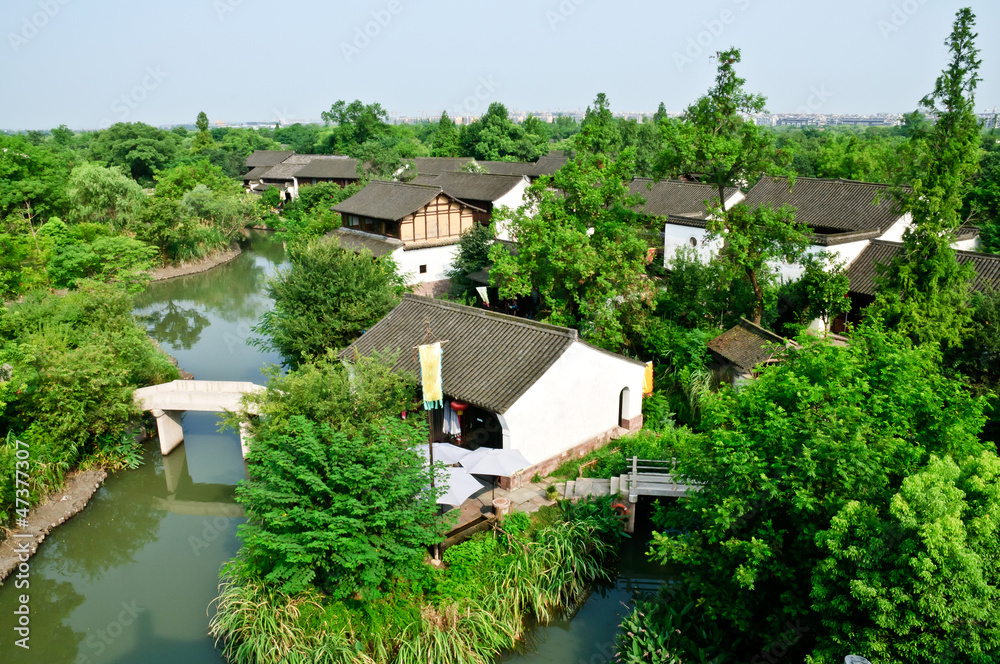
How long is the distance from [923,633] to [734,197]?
25.9 metres

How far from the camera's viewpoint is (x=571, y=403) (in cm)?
1566

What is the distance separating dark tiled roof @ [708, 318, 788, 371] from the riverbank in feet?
98.8

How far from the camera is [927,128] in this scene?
16.2m

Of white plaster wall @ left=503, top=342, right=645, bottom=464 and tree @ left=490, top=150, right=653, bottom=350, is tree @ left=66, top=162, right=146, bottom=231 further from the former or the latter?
white plaster wall @ left=503, top=342, right=645, bottom=464

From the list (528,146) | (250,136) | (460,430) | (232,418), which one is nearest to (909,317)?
(460,430)

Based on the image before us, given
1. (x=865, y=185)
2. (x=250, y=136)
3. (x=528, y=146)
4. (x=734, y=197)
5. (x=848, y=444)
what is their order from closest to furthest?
(x=848, y=444) → (x=865, y=185) → (x=734, y=197) → (x=528, y=146) → (x=250, y=136)

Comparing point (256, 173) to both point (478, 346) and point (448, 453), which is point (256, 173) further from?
point (448, 453)

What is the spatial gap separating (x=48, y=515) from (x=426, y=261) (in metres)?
18.6

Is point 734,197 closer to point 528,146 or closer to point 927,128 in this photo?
point 927,128

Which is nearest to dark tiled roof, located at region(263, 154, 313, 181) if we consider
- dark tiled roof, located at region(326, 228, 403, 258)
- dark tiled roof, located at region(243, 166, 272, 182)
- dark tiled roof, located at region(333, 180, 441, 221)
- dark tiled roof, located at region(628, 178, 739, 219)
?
dark tiled roof, located at region(243, 166, 272, 182)

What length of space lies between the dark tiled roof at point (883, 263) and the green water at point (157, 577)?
12054 mm

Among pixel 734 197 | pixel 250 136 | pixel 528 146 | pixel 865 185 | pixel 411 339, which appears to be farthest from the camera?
pixel 250 136

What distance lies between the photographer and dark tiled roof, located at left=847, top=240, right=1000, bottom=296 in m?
19.2

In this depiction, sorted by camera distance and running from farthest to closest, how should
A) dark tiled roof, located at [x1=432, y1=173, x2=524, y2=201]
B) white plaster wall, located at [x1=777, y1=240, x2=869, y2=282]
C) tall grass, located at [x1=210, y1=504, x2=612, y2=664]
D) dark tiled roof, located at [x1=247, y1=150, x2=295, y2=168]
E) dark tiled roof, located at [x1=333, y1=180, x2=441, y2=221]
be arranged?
dark tiled roof, located at [x1=247, y1=150, x2=295, y2=168] < dark tiled roof, located at [x1=432, y1=173, x2=524, y2=201] < dark tiled roof, located at [x1=333, y1=180, x2=441, y2=221] < white plaster wall, located at [x1=777, y1=240, x2=869, y2=282] < tall grass, located at [x1=210, y1=504, x2=612, y2=664]
